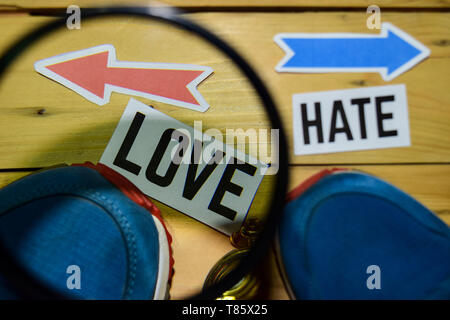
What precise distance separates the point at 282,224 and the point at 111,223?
26 cm

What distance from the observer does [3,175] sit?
2.03ft

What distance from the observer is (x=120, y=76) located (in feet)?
2.08

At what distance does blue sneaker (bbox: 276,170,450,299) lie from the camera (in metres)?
0.56

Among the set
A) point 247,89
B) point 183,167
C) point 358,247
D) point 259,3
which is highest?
point 259,3

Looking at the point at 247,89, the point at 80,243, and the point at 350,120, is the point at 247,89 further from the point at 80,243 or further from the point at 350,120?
the point at 80,243

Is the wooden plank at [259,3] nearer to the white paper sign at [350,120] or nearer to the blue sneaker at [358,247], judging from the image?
the white paper sign at [350,120]

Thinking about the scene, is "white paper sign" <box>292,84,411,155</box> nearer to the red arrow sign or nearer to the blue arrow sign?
the blue arrow sign

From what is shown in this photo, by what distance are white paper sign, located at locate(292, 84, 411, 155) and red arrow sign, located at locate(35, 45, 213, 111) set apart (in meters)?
0.17

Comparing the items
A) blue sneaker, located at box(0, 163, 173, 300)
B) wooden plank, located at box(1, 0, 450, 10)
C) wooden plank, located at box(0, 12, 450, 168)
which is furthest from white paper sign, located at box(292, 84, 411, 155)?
blue sneaker, located at box(0, 163, 173, 300)

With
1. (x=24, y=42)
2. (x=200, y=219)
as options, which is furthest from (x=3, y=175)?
(x=200, y=219)

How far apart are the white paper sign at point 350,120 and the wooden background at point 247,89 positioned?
1 centimetres

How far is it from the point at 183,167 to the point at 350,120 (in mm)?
302

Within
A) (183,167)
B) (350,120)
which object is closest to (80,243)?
(183,167)

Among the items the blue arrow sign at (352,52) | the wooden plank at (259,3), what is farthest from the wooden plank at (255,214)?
the wooden plank at (259,3)
